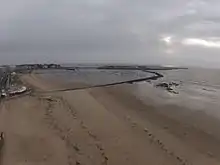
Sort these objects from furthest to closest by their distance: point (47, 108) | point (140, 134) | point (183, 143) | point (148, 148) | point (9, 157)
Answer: point (47, 108) → point (140, 134) → point (183, 143) → point (148, 148) → point (9, 157)

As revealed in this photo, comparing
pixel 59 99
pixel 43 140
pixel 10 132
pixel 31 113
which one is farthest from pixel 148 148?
pixel 59 99

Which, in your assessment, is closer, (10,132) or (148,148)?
(148,148)

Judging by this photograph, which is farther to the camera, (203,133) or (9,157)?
(203,133)

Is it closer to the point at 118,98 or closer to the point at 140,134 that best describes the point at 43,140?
the point at 140,134

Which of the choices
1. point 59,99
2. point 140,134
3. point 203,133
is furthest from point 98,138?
point 59,99

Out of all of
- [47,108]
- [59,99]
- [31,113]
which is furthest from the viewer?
[59,99]

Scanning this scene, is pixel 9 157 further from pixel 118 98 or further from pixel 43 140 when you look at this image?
pixel 118 98
